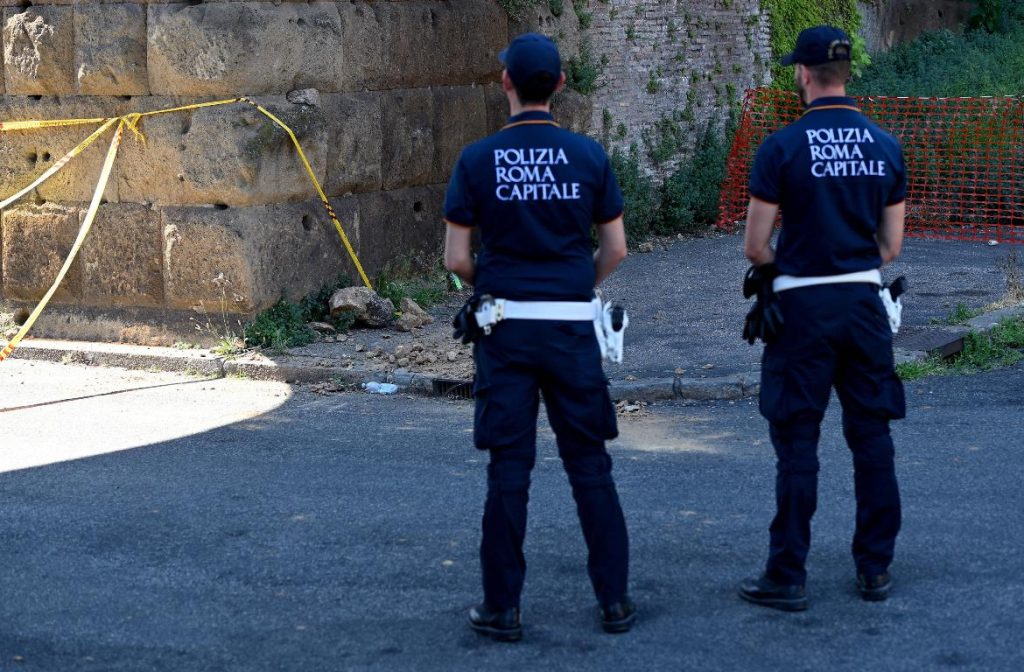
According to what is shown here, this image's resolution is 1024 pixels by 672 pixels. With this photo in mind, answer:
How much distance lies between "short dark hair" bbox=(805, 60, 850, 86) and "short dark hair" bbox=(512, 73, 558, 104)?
945mm

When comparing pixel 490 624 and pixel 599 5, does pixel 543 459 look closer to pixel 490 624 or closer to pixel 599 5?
pixel 490 624

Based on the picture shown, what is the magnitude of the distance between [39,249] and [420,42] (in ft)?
11.1

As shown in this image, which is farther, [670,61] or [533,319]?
[670,61]

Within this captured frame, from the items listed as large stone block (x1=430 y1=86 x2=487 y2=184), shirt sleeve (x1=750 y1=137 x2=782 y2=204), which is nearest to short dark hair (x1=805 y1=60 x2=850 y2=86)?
shirt sleeve (x1=750 y1=137 x2=782 y2=204)

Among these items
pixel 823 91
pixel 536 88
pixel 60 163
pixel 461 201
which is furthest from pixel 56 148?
pixel 823 91

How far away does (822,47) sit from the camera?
4.99 metres

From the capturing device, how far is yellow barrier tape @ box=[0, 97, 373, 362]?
1012 centimetres

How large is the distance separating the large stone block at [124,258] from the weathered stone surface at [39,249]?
14 cm

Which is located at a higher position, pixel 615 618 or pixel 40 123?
pixel 40 123

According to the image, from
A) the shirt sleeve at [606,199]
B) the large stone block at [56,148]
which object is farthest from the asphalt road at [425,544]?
the large stone block at [56,148]

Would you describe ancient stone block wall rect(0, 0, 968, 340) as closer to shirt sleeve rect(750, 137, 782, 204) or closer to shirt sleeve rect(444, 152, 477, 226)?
shirt sleeve rect(444, 152, 477, 226)

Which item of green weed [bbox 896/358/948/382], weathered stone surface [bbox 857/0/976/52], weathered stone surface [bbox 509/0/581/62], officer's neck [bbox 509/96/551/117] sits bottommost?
green weed [bbox 896/358/948/382]

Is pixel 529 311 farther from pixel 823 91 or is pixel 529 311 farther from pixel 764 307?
pixel 823 91

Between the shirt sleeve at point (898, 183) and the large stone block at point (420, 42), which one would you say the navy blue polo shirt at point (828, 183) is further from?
the large stone block at point (420, 42)
